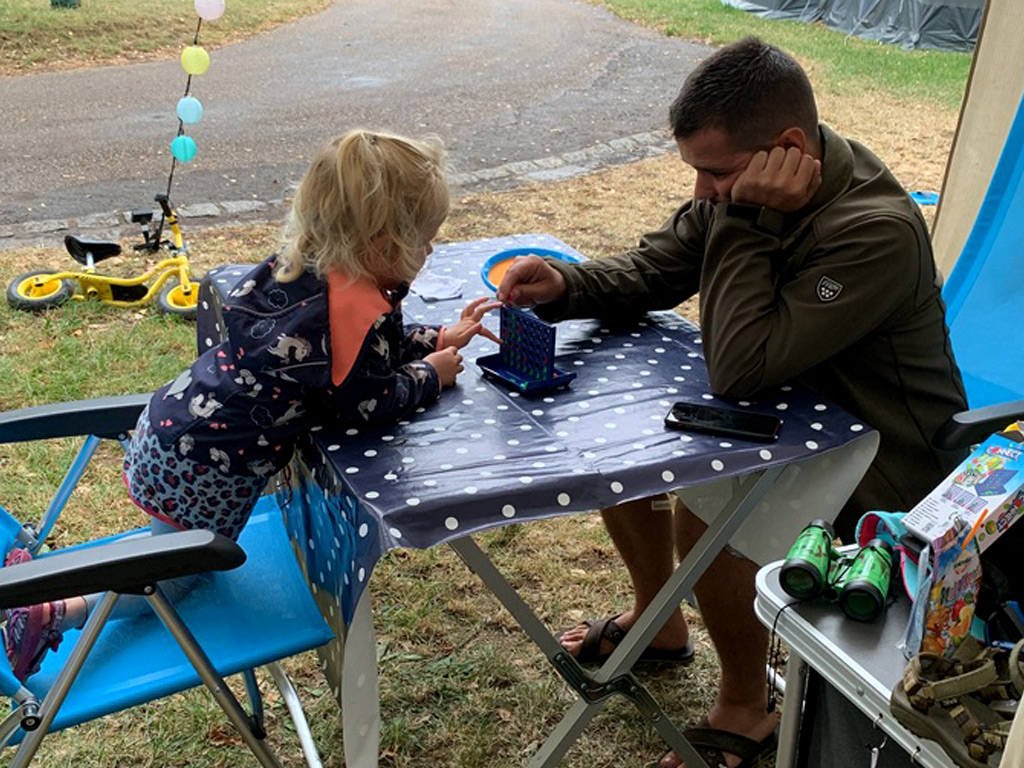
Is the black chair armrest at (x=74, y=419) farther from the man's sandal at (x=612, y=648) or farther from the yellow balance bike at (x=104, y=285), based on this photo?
the yellow balance bike at (x=104, y=285)

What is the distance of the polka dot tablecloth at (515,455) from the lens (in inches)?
62.8

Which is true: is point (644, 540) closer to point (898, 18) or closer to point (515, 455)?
point (515, 455)

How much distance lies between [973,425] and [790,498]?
34 centimetres

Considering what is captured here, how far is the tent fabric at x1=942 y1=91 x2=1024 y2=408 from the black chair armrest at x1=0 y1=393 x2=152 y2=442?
76.8 inches

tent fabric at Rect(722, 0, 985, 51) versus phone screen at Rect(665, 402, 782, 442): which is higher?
phone screen at Rect(665, 402, 782, 442)

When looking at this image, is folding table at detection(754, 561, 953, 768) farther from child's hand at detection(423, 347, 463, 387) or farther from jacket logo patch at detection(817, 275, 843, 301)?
child's hand at detection(423, 347, 463, 387)

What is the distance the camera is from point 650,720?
212cm

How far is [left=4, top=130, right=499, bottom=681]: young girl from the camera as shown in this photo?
1762 millimetres

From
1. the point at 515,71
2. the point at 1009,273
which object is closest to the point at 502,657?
the point at 1009,273

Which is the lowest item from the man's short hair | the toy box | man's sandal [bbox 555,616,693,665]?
man's sandal [bbox 555,616,693,665]

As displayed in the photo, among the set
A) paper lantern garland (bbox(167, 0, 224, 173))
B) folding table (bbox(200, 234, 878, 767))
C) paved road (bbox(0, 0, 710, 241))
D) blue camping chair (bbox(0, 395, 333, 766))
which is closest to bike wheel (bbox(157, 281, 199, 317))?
paper lantern garland (bbox(167, 0, 224, 173))

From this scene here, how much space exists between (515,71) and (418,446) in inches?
354

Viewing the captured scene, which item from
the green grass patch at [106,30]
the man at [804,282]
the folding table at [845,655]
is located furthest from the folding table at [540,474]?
the green grass patch at [106,30]

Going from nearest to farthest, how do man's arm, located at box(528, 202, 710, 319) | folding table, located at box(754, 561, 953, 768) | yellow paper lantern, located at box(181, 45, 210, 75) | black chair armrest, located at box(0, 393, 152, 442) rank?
1. folding table, located at box(754, 561, 953, 768)
2. black chair armrest, located at box(0, 393, 152, 442)
3. man's arm, located at box(528, 202, 710, 319)
4. yellow paper lantern, located at box(181, 45, 210, 75)
